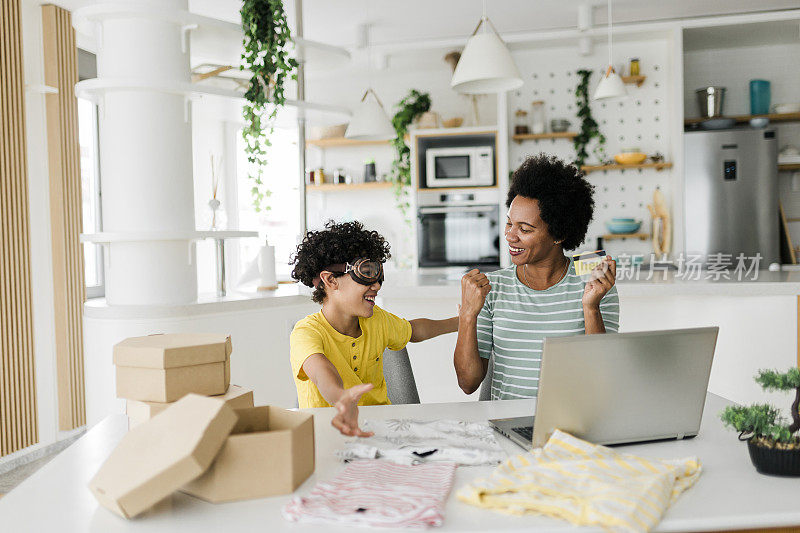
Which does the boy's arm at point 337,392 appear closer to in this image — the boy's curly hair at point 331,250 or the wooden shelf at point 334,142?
the boy's curly hair at point 331,250

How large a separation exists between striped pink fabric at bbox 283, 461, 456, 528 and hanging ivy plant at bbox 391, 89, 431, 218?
500cm

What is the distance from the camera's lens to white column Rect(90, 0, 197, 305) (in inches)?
112

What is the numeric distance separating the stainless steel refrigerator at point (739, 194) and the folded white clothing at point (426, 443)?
4612 mm

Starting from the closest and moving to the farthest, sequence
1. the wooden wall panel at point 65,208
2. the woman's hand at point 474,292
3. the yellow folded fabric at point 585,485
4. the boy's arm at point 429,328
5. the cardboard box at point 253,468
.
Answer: the yellow folded fabric at point 585,485
the cardboard box at point 253,468
the woman's hand at point 474,292
the boy's arm at point 429,328
the wooden wall panel at point 65,208

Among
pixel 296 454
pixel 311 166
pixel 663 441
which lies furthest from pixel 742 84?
pixel 296 454

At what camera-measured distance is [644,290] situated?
3316 millimetres

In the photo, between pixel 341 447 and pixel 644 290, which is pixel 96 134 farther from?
pixel 341 447

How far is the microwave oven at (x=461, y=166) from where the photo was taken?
5719 mm

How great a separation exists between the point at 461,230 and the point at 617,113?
63.7 inches

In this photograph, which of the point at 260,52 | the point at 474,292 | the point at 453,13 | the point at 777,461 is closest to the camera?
the point at 777,461

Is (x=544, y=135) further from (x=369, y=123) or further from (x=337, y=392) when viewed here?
(x=337, y=392)

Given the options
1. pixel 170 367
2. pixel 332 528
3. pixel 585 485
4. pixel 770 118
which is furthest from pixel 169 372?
pixel 770 118

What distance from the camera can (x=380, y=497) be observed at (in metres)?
1.04

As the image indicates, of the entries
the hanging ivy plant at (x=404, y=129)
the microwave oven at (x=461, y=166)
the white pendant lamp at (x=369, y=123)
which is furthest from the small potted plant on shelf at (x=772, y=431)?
the hanging ivy plant at (x=404, y=129)
